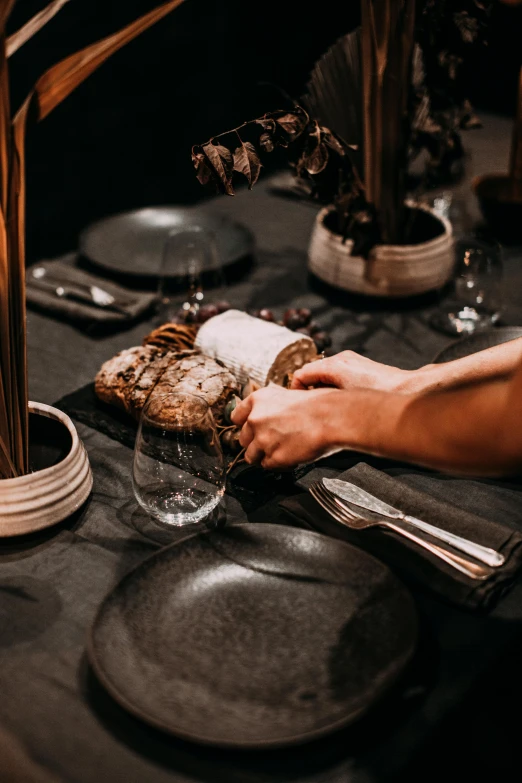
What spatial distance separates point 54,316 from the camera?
1704mm

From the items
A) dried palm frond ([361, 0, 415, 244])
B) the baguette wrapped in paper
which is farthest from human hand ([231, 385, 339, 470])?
dried palm frond ([361, 0, 415, 244])

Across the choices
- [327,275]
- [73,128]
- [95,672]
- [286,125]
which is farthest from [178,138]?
[95,672]

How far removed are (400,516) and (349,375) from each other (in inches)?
10.4

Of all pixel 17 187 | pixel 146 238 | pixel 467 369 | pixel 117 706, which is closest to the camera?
pixel 117 706

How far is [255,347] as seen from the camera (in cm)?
133

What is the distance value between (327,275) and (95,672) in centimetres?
107

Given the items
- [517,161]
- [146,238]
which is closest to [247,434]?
[146,238]

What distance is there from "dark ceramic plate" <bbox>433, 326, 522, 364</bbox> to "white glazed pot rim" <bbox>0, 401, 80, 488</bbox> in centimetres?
62

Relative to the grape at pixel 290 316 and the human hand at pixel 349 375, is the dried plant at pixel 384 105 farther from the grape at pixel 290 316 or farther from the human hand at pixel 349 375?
the human hand at pixel 349 375

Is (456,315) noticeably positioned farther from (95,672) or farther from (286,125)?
(95,672)

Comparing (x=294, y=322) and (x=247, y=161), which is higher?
(x=247, y=161)

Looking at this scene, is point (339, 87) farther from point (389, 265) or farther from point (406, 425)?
point (406, 425)

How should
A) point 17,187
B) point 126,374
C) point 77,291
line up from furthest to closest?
point 77,291
point 126,374
point 17,187

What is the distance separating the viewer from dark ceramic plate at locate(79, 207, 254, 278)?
184 centimetres
